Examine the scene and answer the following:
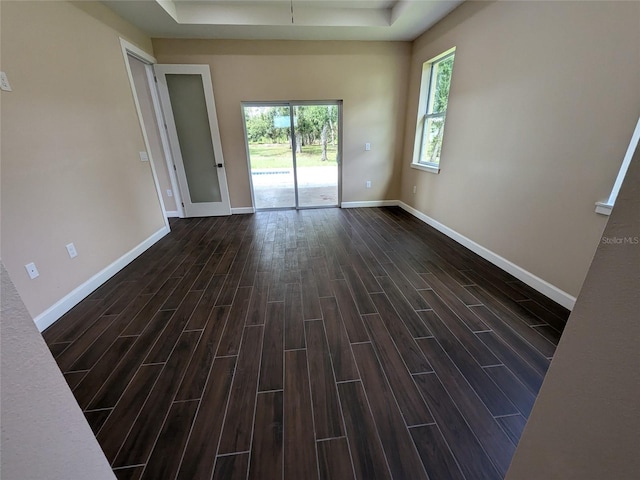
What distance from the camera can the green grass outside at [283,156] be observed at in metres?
4.82

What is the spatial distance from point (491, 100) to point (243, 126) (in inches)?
143

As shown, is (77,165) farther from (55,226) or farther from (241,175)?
(241,175)

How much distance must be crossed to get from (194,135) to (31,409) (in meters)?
4.73

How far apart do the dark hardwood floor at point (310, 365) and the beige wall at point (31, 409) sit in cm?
74

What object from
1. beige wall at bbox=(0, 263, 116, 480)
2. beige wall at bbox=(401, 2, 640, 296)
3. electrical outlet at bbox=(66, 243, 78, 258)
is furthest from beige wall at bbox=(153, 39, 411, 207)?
beige wall at bbox=(0, 263, 116, 480)

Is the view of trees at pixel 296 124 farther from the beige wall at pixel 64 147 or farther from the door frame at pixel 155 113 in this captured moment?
the beige wall at pixel 64 147

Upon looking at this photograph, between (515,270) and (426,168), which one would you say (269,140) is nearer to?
(426,168)

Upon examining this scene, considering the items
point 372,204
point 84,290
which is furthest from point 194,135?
point 372,204

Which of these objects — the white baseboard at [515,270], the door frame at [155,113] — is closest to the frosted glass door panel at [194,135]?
the door frame at [155,113]

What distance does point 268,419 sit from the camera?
1.36 metres

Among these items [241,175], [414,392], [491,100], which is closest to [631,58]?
[491,100]

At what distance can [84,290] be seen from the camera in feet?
8.14

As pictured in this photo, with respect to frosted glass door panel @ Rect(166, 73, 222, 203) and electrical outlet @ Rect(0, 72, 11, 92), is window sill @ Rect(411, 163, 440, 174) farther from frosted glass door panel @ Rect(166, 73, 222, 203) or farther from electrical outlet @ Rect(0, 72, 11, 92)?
electrical outlet @ Rect(0, 72, 11, 92)

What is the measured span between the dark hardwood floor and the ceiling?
3158mm
